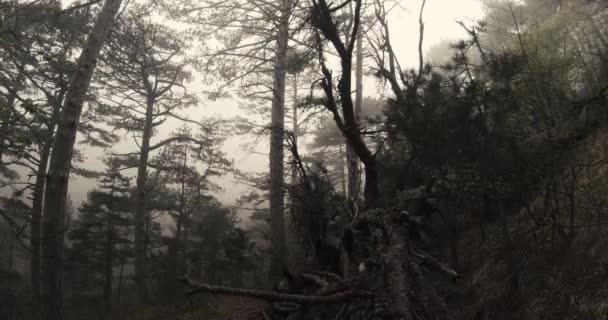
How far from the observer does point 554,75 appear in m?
6.04

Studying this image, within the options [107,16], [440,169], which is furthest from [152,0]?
[440,169]

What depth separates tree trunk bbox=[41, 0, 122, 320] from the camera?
4535 mm

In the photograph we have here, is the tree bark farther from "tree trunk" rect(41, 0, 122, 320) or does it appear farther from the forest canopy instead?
"tree trunk" rect(41, 0, 122, 320)

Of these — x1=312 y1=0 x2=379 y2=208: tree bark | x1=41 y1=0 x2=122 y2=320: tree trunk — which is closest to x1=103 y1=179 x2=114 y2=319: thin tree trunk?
x1=41 y1=0 x2=122 y2=320: tree trunk

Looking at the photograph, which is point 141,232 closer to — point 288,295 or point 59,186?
point 59,186

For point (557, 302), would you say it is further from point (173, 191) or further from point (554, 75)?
point (173, 191)

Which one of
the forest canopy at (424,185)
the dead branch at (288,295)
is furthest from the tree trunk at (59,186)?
the dead branch at (288,295)

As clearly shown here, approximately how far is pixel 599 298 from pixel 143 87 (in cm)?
1589

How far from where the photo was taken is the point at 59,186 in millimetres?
4836

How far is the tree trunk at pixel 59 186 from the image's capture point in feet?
14.9

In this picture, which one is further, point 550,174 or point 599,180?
point 599,180

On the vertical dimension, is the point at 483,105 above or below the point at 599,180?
above

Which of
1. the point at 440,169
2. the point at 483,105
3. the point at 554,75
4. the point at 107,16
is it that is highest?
the point at 107,16

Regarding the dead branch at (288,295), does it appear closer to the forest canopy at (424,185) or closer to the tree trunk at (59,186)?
the forest canopy at (424,185)
